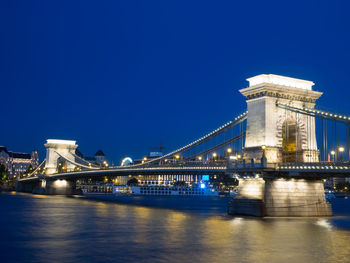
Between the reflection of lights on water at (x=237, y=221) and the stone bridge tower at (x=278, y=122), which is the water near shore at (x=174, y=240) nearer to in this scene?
the reflection of lights on water at (x=237, y=221)

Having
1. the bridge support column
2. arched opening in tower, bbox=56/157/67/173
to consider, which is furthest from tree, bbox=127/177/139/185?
the bridge support column

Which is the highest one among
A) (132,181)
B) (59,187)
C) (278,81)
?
(278,81)

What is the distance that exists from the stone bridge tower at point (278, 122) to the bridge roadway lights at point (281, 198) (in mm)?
2287

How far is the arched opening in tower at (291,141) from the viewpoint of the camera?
43.9 meters

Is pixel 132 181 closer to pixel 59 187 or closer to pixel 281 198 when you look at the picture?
pixel 59 187

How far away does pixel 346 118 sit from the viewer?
35.2 metres

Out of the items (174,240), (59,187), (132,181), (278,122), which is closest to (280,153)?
(278,122)

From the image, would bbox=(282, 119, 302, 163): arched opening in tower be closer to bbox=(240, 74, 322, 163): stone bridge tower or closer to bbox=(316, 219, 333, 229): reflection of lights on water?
bbox=(240, 74, 322, 163): stone bridge tower

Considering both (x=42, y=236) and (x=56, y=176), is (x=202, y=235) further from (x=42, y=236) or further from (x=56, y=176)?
(x=56, y=176)

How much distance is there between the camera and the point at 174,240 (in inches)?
1099

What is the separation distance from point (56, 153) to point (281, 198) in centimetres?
8167

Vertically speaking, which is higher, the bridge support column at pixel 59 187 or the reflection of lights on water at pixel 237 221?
the bridge support column at pixel 59 187

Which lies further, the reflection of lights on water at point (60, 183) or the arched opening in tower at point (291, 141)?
the reflection of lights on water at point (60, 183)

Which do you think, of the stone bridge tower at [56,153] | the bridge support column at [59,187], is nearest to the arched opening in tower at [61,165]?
the stone bridge tower at [56,153]
